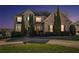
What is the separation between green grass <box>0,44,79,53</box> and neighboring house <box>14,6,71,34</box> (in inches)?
8.2

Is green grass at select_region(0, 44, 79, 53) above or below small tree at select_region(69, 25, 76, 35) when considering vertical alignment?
below

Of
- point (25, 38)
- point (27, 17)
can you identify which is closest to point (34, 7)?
point (27, 17)

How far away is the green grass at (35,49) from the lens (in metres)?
4.32

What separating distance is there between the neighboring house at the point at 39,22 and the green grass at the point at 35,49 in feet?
0.68

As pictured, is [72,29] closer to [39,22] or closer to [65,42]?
[65,42]

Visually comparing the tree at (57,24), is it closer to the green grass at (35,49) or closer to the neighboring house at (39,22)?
the neighboring house at (39,22)

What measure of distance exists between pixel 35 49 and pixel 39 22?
0.38 meters

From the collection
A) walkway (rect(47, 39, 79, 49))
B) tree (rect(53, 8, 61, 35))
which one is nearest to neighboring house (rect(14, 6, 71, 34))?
tree (rect(53, 8, 61, 35))

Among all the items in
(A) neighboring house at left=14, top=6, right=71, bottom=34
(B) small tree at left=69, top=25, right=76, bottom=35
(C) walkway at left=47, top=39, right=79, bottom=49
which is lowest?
(C) walkway at left=47, top=39, right=79, bottom=49

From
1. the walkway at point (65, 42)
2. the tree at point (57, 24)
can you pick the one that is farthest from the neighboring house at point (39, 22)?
the walkway at point (65, 42)

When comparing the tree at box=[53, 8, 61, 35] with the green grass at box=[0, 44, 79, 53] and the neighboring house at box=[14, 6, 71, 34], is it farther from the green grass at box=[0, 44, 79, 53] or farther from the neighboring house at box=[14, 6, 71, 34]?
the green grass at box=[0, 44, 79, 53]

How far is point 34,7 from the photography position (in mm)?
4344

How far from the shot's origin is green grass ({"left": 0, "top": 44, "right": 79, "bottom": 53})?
432 cm
